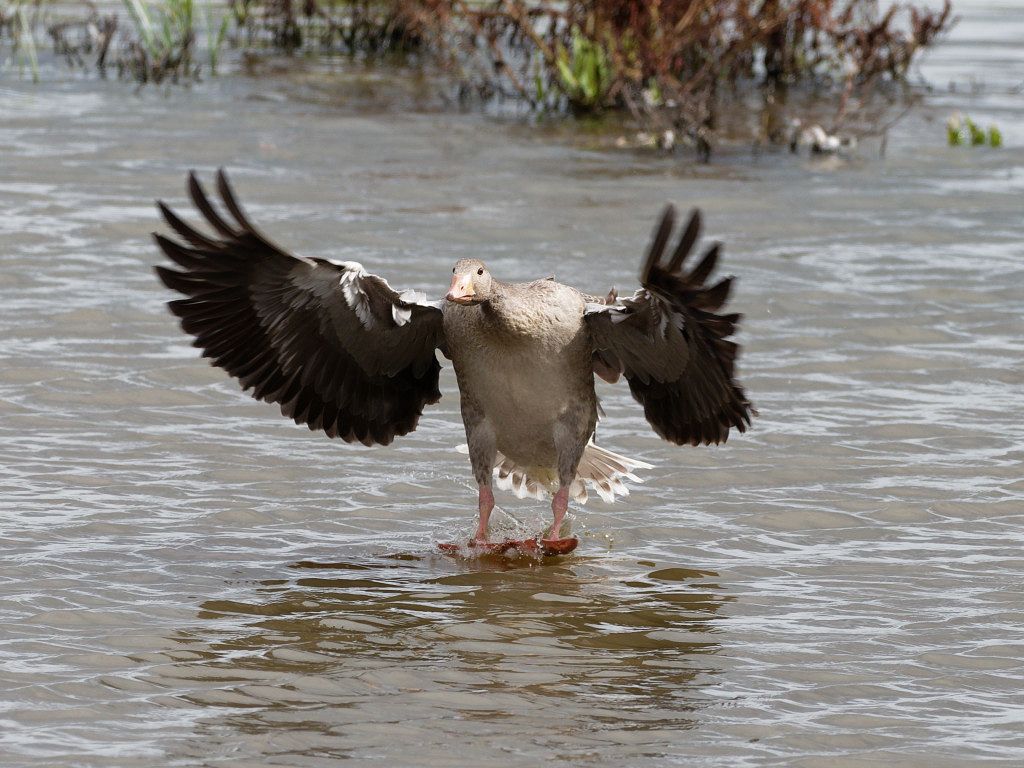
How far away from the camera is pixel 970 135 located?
15.6m

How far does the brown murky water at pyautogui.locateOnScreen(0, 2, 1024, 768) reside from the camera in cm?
533

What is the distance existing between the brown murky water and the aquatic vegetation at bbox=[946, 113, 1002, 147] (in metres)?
1.61

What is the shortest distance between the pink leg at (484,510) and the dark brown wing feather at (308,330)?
1.56 feet

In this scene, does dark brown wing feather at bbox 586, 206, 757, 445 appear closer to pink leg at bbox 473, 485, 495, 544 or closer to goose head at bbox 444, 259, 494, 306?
goose head at bbox 444, 259, 494, 306

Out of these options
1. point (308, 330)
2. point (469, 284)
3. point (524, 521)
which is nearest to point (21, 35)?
point (524, 521)

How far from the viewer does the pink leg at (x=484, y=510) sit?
7039mm

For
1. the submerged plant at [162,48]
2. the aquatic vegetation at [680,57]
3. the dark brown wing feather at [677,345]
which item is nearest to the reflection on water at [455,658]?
the dark brown wing feather at [677,345]

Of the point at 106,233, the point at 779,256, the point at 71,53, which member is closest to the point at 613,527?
the point at 779,256

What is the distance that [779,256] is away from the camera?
1188 cm

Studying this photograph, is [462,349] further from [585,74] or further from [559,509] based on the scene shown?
[585,74]

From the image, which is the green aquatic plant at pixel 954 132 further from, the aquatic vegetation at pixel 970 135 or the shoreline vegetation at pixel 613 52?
the shoreline vegetation at pixel 613 52

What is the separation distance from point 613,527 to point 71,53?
1289 cm

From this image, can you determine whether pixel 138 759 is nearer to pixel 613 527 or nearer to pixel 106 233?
pixel 613 527

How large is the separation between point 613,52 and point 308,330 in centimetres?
923
